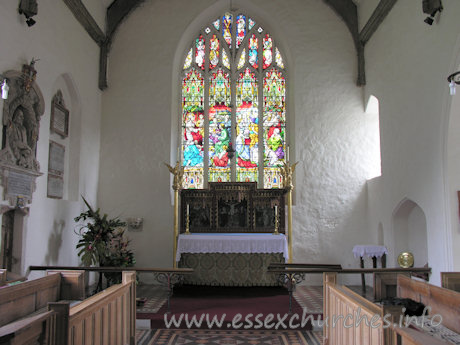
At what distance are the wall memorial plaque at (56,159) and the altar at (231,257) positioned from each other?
2.80 meters

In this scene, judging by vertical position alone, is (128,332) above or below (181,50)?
below

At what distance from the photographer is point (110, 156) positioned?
1096 cm

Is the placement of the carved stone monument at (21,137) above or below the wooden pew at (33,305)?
above

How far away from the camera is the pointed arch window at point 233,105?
37.3ft

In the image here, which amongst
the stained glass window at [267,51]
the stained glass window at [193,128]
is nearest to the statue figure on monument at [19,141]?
the stained glass window at [193,128]

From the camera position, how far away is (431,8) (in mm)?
6996

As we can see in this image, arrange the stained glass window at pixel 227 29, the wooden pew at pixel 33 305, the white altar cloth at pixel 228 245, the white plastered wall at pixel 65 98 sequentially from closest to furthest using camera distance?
1. the wooden pew at pixel 33 305
2. the white plastered wall at pixel 65 98
3. the white altar cloth at pixel 228 245
4. the stained glass window at pixel 227 29

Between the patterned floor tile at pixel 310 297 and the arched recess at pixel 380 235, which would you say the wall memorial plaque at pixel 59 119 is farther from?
the arched recess at pixel 380 235

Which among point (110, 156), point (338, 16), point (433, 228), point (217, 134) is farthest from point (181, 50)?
point (433, 228)

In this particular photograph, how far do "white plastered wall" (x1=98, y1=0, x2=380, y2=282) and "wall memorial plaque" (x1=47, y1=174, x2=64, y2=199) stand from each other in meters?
1.77

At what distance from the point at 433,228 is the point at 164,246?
5857 mm

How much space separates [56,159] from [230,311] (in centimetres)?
462

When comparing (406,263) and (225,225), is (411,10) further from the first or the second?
(225,225)

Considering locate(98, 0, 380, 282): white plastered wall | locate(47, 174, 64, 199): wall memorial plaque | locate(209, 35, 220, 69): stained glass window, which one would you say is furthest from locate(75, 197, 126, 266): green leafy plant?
locate(209, 35, 220, 69): stained glass window
